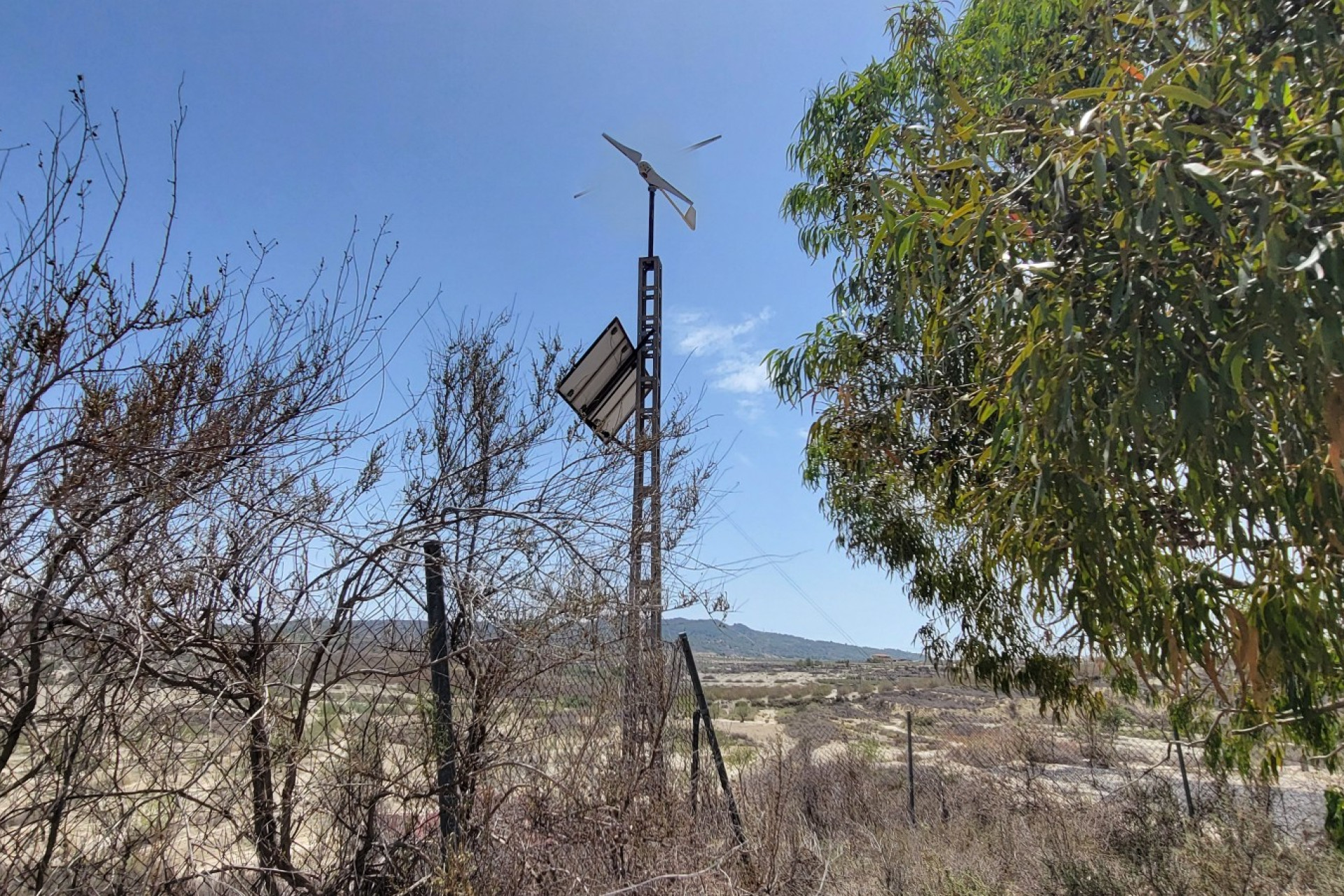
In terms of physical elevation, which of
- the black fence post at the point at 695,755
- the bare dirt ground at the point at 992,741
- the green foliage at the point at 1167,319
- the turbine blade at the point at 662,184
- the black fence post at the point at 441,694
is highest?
the turbine blade at the point at 662,184

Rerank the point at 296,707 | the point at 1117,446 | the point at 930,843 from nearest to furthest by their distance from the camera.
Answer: the point at 1117,446 < the point at 296,707 < the point at 930,843

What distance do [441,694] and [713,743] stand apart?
6.73 feet

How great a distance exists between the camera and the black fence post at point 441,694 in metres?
2.97

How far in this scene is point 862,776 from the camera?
8.06 metres

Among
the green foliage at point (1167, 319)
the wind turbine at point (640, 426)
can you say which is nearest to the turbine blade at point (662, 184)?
the wind turbine at point (640, 426)

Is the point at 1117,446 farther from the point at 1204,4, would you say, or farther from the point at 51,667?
the point at 51,667

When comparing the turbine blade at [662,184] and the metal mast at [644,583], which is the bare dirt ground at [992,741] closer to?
the metal mast at [644,583]

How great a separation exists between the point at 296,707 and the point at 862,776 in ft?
21.1

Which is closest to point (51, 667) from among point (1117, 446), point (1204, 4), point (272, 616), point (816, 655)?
point (272, 616)

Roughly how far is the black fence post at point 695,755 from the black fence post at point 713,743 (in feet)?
0.14

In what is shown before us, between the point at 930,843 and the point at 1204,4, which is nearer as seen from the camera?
the point at 1204,4

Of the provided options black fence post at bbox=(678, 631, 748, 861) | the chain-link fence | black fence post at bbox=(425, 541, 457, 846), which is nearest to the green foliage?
the chain-link fence

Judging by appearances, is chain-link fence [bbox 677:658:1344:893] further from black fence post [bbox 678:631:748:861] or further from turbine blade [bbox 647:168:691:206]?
turbine blade [bbox 647:168:691:206]

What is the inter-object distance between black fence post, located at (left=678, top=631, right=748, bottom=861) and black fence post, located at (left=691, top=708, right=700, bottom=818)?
0.14ft
